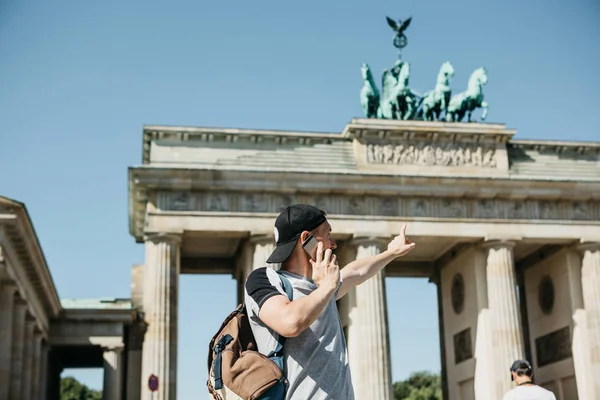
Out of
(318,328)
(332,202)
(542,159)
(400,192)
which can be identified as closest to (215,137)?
(332,202)

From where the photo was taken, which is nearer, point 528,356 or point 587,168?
point 587,168

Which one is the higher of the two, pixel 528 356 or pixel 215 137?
pixel 215 137

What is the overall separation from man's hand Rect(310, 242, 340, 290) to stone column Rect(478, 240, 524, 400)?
38349mm

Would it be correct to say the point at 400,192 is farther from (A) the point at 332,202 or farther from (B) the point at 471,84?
(B) the point at 471,84

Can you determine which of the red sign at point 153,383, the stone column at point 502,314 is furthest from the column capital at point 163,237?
the stone column at point 502,314

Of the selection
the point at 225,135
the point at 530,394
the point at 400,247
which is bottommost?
the point at 530,394

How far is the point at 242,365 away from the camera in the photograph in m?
4.75

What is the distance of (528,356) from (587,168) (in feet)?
35.8

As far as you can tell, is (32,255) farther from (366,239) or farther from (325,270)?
(325,270)

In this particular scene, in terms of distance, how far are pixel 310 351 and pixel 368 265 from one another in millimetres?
1116

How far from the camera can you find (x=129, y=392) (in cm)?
4091

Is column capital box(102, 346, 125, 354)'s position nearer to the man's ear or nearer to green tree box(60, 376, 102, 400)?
the man's ear

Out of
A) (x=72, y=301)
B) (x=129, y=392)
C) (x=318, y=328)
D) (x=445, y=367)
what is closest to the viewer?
(x=318, y=328)

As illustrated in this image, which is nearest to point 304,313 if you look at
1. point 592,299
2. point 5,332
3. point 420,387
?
point 5,332
